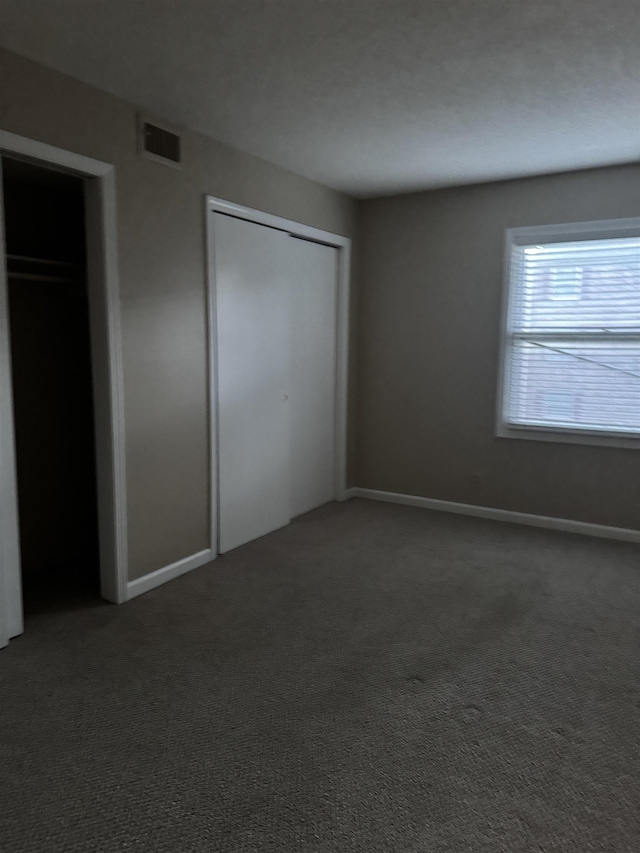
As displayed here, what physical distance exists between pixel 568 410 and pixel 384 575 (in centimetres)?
190

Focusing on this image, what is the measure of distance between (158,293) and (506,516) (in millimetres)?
3042

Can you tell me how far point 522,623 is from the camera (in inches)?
119

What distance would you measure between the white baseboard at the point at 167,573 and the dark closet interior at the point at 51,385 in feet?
0.80

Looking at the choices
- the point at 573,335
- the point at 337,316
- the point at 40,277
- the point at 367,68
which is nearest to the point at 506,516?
the point at 573,335

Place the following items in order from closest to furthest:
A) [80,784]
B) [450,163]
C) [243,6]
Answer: [80,784] → [243,6] → [450,163]

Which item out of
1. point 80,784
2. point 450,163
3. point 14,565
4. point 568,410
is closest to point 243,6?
point 450,163

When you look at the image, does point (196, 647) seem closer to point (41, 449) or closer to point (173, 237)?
point (41, 449)

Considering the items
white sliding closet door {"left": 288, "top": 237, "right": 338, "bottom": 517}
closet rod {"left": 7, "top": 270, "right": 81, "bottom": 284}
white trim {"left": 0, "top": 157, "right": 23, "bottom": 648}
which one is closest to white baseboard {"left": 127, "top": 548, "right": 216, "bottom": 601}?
white trim {"left": 0, "top": 157, "right": 23, "bottom": 648}

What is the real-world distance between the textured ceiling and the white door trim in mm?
399

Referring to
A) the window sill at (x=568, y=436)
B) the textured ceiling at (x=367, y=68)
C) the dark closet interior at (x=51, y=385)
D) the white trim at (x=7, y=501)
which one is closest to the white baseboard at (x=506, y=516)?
the window sill at (x=568, y=436)

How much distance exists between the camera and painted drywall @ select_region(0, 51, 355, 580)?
2.86m

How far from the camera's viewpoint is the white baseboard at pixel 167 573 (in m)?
3.28

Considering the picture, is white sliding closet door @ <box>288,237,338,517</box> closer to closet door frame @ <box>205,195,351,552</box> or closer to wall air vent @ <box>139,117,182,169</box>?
closet door frame @ <box>205,195,351,552</box>

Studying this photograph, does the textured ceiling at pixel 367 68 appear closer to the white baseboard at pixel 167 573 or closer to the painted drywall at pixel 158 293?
the painted drywall at pixel 158 293
